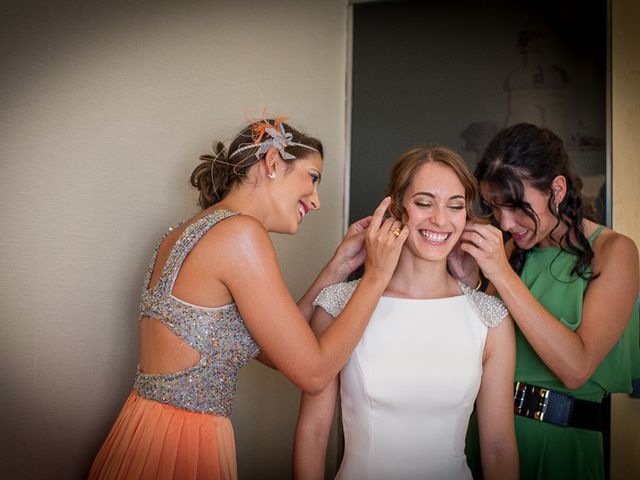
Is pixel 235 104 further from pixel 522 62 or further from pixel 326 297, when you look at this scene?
pixel 522 62

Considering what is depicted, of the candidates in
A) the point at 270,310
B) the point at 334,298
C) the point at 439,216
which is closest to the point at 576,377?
the point at 439,216

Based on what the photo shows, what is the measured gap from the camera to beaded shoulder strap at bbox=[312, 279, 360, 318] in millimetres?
1778

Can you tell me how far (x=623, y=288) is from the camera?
1.75 meters

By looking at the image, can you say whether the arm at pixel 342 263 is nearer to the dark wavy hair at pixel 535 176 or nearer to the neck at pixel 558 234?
the dark wavy hair at pixel 535 176

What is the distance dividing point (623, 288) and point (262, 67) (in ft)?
5.29

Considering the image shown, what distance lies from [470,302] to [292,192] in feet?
2.05

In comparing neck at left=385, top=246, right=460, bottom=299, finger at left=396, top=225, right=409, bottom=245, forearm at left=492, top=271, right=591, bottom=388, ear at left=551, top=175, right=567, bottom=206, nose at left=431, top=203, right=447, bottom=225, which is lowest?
forearm at left=492, top=271, right=591, bottom=388

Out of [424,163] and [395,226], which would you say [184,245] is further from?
[424,163]

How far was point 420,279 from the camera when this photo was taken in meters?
1.82

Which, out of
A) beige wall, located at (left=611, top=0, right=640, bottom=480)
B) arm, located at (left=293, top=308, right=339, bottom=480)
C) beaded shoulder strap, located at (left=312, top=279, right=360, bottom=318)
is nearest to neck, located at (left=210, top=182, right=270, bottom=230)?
beaded shoulder strap, located at (left=312, top=279, right=360, bottom=318)

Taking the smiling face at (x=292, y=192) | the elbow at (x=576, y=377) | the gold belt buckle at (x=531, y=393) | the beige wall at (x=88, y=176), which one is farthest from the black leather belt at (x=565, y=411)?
the beige wall at (x=88, y=176)

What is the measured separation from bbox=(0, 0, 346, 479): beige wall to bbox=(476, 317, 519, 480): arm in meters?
1.06

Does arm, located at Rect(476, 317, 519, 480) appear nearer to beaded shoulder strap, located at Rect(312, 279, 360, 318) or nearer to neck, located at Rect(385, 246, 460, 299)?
neck, located at Rect(385, 246, 460, 299)

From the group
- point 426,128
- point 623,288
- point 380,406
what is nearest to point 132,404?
point 380,406
